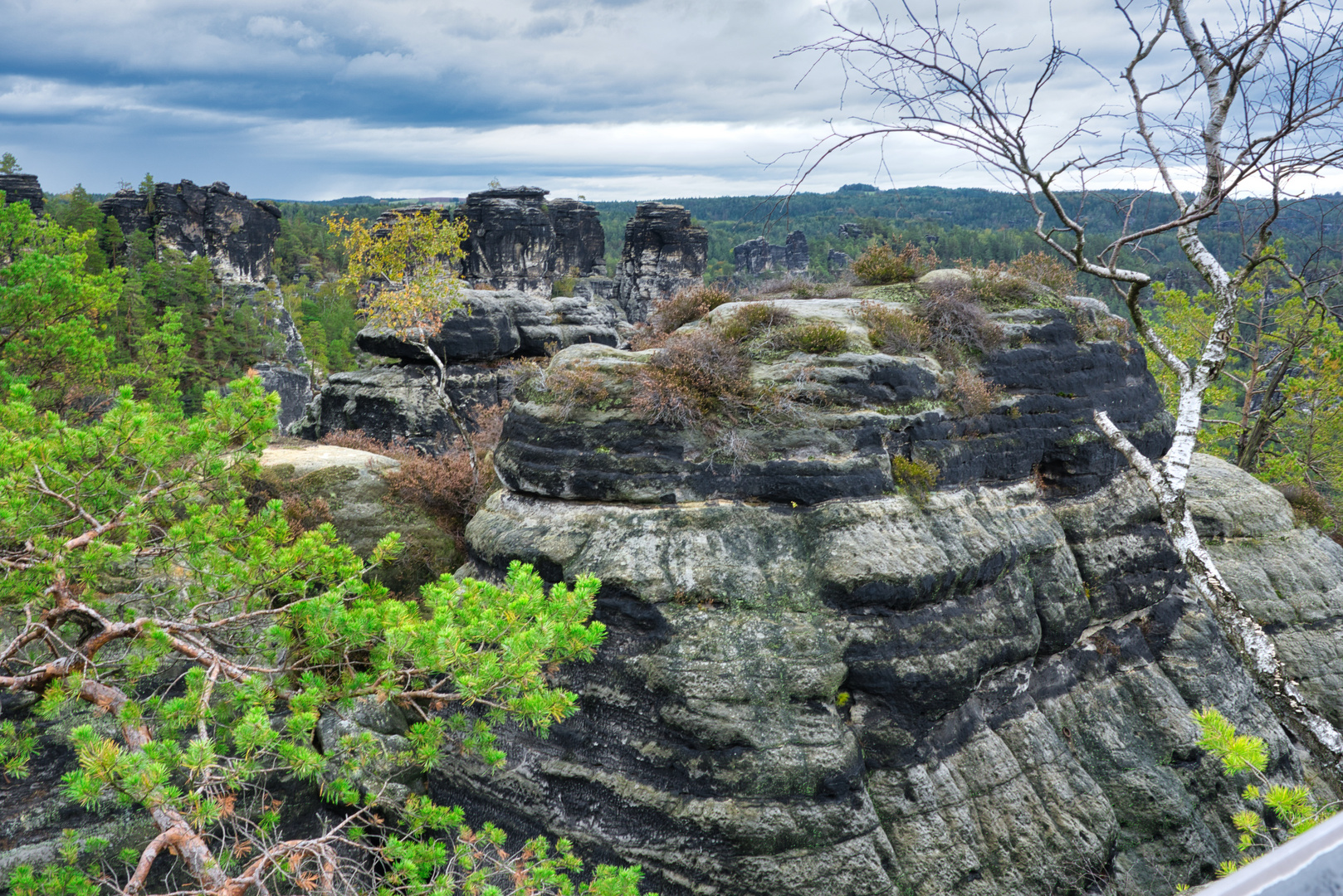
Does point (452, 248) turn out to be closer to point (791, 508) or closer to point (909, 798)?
point (791, 508)

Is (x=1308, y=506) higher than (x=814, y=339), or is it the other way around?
(x=814, y=339)

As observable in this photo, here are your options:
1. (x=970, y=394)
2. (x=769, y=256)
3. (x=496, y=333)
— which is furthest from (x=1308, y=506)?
(x=769, y=256)

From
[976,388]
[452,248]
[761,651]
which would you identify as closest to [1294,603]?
[976,388]

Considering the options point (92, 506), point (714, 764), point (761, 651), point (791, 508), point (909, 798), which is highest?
point (92, 506)

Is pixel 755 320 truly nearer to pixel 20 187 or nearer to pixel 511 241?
pixel 511 241

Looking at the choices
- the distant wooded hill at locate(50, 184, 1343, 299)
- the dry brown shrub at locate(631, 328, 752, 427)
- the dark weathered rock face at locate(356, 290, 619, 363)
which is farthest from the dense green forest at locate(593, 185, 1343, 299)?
the dark weathered rock face at locate(356, 290, 619, 363)

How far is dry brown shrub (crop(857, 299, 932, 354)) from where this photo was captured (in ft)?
45.7

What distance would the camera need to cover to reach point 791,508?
1194 centimetres

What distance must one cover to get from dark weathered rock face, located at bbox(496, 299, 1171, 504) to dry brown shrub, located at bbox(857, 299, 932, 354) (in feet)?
1.10

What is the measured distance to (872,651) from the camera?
11.1 meters

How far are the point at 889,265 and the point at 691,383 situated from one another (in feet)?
24.1

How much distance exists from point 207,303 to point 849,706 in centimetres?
6043

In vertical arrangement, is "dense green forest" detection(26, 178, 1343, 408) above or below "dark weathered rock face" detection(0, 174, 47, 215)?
below

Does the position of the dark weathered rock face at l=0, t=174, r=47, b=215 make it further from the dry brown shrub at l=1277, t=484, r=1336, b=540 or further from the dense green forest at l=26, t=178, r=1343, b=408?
the dry brown shrub at l=1277, t=484, r=1336, b=540
